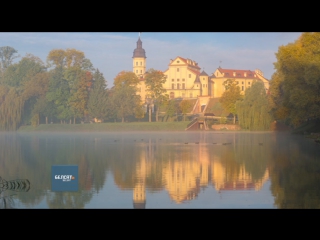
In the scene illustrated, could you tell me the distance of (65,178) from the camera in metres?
7.46

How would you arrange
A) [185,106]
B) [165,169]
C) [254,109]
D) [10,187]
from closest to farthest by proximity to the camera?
1. [10,187]
2. [165,169]
3. [254,109]
4. [185,106]

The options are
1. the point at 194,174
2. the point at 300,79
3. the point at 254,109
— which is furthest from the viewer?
the point at 300,79

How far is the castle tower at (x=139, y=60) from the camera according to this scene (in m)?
9.81

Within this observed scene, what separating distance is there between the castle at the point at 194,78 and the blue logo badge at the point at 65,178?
3.37 meters

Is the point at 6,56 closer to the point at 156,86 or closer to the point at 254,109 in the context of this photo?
the point at 156,86

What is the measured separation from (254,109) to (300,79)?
5.51 metres

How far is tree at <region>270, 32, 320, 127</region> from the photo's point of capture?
14.9 meters

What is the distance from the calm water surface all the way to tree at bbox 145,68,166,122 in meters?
0.80

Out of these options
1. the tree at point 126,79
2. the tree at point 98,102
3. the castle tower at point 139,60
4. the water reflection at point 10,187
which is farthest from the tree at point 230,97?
the water reflection at point 10,187

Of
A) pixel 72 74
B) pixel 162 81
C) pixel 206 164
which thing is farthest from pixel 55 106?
pixel 206 164

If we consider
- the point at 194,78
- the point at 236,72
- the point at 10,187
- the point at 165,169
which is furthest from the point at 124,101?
the point at 10,187

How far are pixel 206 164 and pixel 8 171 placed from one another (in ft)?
12.1

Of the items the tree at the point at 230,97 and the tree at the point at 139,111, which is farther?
the tree at the point at 139,111

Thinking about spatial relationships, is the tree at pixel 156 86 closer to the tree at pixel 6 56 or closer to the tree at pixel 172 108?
the tree at pixel 172 108
